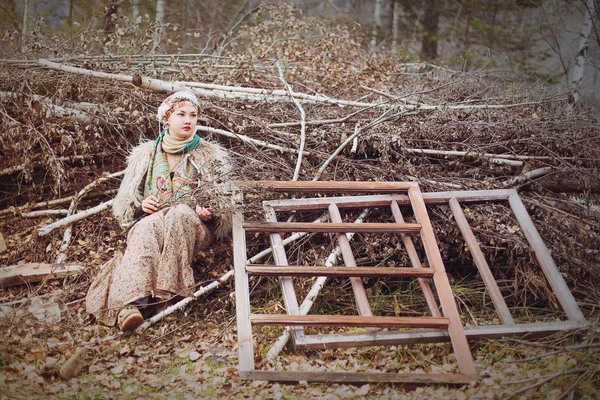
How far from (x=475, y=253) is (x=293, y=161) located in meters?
1.79

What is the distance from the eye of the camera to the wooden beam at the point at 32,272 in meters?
4.46

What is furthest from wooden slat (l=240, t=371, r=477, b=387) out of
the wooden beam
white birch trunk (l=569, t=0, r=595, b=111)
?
white birch trunk (l=569, t=0, r=595, b=111)

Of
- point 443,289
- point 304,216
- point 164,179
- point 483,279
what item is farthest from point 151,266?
point 483,279

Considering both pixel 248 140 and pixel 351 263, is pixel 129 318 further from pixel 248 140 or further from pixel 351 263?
pixel 248 140

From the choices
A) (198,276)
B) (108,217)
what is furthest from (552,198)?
(108,217)

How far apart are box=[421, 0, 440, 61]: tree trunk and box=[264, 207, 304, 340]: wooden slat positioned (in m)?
8.73

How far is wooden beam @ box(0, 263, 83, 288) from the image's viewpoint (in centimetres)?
446

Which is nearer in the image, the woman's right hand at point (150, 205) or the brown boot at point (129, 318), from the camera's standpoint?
the brown boot at point (129, 318)

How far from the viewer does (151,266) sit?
4.05 meters

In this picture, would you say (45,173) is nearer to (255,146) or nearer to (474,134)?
(255,146)

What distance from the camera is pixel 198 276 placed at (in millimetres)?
4602

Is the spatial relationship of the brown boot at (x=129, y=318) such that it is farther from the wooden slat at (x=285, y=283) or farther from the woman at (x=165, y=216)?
the wooden slat at (x=285, y=283)

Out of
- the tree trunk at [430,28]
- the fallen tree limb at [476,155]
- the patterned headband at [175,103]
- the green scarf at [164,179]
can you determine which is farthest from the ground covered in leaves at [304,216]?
the tree trunk at [430,28]

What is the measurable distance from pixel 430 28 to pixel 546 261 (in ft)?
31.2
